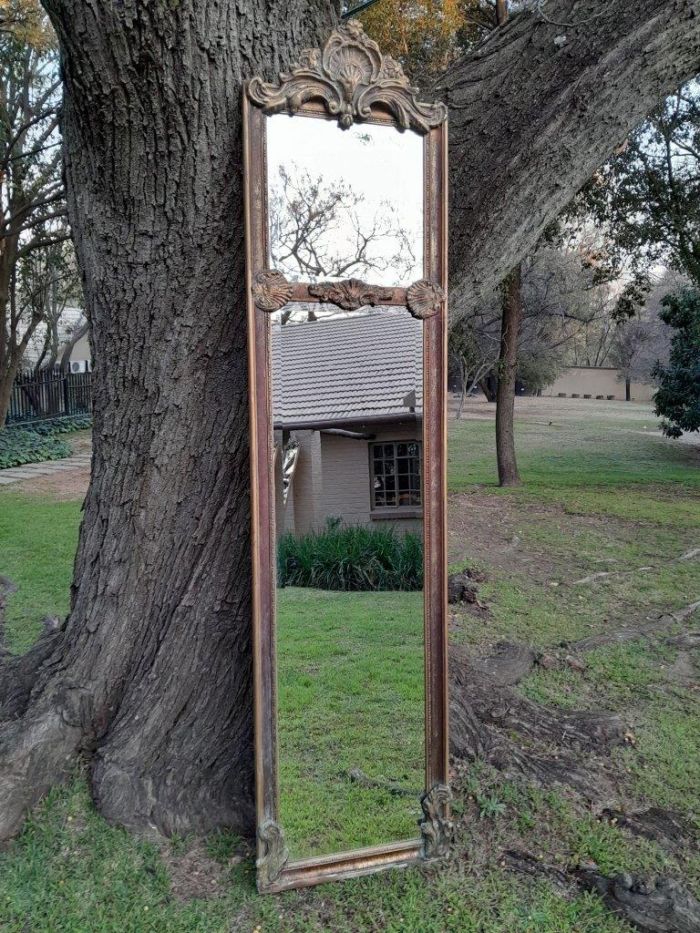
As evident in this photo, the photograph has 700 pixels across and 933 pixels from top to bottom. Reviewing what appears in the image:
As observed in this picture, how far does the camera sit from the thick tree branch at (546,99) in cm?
291

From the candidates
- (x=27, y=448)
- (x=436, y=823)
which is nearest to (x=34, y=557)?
(x=436, y=823)

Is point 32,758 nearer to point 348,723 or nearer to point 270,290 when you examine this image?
point 348,723

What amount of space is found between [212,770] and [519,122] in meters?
2.69

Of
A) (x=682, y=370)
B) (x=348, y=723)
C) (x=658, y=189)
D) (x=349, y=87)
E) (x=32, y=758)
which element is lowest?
(x=32, y=758)

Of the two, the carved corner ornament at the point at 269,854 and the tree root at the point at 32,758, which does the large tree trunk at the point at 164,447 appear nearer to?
the tree root at the point at 32,758

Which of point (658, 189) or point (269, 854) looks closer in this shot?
point (269, 854)

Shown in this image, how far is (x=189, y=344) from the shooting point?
2789 mm

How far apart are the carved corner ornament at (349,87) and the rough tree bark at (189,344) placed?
0.90 feet

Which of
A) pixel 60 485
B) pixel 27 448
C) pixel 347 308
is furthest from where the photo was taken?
pixel 27 448

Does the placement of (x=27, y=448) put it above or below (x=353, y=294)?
below

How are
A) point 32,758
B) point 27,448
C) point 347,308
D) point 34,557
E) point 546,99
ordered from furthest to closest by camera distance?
point 27,448 → point 34,557 → point 546,99 → point 32,758 → point 347,308

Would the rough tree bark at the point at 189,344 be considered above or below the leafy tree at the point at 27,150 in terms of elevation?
below

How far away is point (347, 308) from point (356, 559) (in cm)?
89

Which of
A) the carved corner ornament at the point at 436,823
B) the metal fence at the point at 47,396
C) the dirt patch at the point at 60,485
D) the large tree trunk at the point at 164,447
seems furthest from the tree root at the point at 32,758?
the metal fence at the point at 47,396
